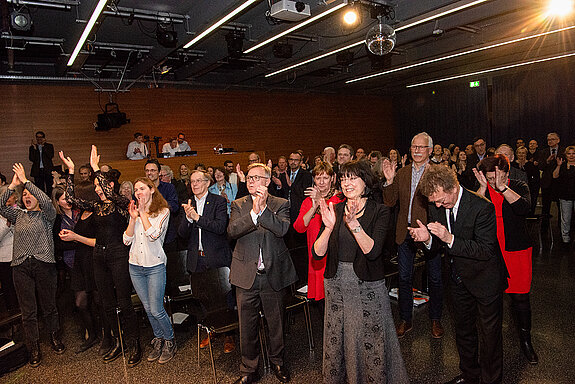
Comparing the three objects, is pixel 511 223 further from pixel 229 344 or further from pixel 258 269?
pixel 229 344

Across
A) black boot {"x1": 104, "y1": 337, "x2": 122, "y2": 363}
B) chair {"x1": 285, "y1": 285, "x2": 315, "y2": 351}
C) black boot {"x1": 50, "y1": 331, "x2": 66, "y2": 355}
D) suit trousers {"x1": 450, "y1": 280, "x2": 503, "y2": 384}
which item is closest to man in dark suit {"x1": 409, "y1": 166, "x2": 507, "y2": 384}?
suit trousers {"x1": 450, "y1": 280, "x2": 503, "y2": 384}

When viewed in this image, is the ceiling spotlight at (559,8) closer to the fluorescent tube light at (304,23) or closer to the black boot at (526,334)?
the fluorescent tube light at (304,23)

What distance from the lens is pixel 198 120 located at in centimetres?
1234

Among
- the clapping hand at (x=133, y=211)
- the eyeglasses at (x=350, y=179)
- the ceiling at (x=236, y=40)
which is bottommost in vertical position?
the clapping hand at (x=133, y=211)

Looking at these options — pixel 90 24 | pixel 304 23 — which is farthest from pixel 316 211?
pixel 90 24

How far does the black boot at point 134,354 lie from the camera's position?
371 centimetres

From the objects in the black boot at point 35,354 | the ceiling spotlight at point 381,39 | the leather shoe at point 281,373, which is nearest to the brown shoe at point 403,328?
the leather shoe at point 281,373

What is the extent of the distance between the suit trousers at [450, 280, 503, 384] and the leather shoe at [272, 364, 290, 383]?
1341mm

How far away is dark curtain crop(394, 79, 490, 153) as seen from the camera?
14.2m

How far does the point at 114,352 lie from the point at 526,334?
3.69 m

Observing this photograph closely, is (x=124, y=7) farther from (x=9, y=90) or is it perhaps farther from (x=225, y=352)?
(x=225, y=352)

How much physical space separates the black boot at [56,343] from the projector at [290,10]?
16.1 ft

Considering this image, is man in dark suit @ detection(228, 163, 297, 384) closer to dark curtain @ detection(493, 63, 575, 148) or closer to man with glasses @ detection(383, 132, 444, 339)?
man with glasses @ detection(383, 132, 444, 339)

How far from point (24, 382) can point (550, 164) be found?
341 inches
